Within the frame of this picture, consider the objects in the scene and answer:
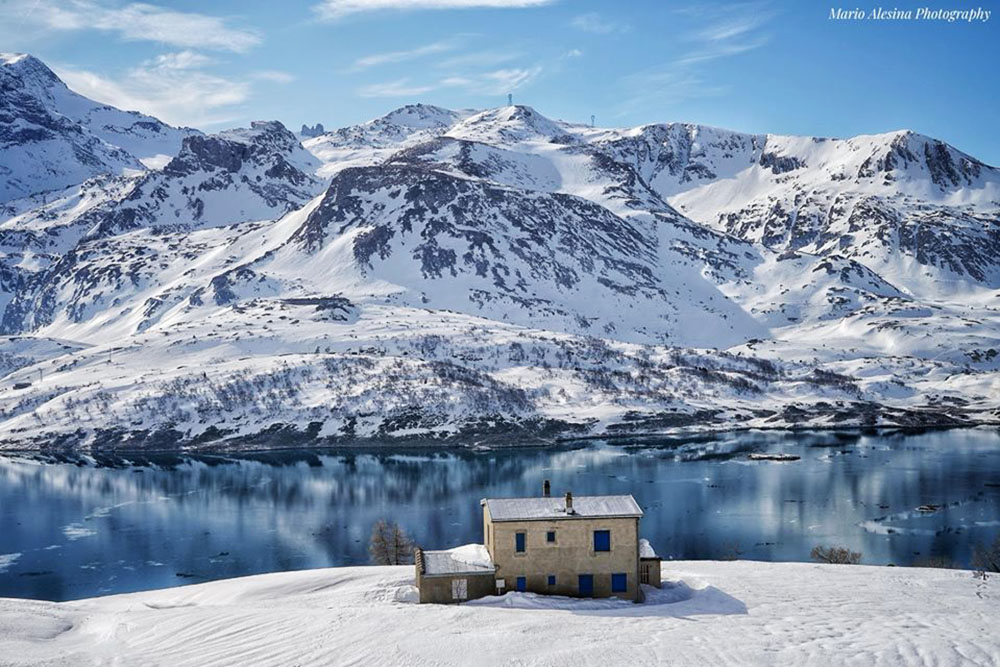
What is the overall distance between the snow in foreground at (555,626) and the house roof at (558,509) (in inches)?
195

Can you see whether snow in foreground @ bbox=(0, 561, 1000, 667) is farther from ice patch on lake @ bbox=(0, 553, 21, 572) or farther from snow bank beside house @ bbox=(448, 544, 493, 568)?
ice patch on lake @ bbox=(0, 553, 21, 572)

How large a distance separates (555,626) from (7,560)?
75901mm

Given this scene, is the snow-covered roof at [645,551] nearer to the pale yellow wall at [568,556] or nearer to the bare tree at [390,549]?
the pale yellow wall at [568,556]

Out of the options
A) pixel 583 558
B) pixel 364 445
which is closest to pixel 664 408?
pixel 364 445

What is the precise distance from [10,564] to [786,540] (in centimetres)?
7877

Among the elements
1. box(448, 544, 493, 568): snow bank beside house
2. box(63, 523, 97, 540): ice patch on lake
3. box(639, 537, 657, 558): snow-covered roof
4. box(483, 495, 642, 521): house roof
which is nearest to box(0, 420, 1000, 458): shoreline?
box(63, 523, 97, 540): ice patch on lake

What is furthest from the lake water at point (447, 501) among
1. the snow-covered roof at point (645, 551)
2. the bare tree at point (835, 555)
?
the snow-covered roof at point (645, 551)

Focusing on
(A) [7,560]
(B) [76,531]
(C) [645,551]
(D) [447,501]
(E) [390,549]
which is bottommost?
(A) [7,560]

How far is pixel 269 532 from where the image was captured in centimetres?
11194

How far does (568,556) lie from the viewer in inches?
2361

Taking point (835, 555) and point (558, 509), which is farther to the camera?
point (835, 555)

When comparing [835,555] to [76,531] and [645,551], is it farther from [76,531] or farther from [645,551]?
[76,531]

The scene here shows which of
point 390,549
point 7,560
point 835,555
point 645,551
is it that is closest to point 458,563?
point 645,551

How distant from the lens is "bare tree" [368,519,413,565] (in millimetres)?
91188
